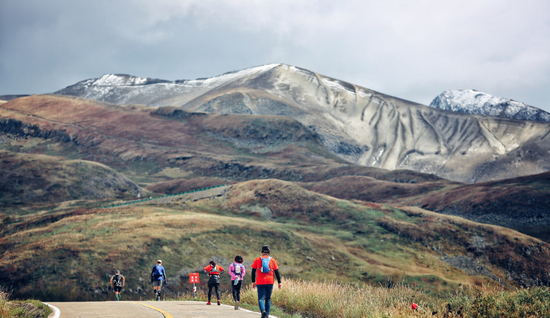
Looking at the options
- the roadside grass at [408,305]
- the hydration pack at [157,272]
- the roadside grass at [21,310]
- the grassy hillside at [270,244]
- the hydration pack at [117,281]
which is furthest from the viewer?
the grassy hillside at [270,244]

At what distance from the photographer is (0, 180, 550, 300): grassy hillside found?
33.3 metres

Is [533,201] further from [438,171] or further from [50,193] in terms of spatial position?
[438,171]

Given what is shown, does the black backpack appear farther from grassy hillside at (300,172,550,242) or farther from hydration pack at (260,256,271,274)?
grassy hillside at (300,172,550,242)

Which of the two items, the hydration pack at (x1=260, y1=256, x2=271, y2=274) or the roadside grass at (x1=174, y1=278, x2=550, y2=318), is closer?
the roadside grass at (x1=174, y1=278, x2=550, y2=318)

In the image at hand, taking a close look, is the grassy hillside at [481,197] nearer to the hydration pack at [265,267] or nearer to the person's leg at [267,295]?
the person's leg at [267,295]

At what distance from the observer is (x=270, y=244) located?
47.8 m

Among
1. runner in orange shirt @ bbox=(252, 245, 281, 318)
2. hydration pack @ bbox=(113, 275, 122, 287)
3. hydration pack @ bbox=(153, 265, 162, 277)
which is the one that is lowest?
hydration pack @ bbox=(113, 275, 122, 287)

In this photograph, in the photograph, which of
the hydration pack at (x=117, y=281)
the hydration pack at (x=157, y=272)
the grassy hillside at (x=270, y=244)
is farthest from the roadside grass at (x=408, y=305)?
the grassy hillside at (x=270, y=244)

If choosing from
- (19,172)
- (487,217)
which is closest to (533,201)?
(487,217)

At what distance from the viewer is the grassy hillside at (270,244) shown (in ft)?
109

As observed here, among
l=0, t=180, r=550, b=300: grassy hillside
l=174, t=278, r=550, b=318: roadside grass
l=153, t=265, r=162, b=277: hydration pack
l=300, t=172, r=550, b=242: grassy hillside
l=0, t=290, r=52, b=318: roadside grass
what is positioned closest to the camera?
l=174, t=278, r=550, b=318: roadside grass

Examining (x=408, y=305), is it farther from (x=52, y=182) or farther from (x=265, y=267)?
(x=52, y=182)

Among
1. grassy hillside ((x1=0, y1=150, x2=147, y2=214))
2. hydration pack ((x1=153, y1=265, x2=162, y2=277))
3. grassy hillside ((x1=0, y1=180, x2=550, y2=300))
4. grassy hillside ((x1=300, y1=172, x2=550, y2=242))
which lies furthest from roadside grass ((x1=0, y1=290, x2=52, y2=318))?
grassy hillside ((x1=300, y1=172, x2=550, y2=242))

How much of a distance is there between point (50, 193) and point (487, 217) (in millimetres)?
81553
